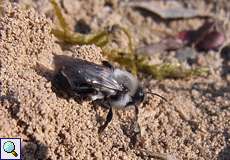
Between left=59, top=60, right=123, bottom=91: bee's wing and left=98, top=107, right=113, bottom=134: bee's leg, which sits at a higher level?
left=59, top=60, right=123, bottom=91: bee's wing

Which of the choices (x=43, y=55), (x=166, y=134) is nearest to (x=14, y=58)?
(x=43, y=55)

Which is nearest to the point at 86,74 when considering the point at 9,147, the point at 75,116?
the point at 75,116

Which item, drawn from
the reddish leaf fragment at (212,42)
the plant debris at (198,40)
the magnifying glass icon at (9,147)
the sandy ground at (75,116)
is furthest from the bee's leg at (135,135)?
the reddish leaf fragment at (212,42)

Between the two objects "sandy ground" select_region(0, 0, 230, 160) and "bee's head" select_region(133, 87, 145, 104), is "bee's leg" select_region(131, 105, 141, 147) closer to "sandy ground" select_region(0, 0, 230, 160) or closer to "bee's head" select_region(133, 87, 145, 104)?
"sandy ground" select_region(0, 0, 230, 160)

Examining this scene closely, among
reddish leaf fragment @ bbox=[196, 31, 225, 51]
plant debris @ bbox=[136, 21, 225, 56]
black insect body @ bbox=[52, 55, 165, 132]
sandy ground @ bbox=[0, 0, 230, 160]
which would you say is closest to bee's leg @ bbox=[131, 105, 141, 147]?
sandy ground @ bbox=[0, 0, 230, 160]

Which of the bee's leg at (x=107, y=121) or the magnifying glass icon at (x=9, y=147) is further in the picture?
the bee's leg at (x=107, y=121)

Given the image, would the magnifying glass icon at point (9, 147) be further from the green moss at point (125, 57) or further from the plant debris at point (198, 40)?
the plant debris at point (198, 40)
